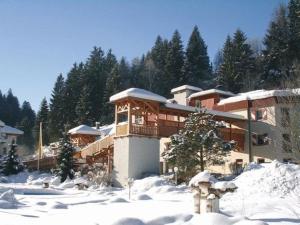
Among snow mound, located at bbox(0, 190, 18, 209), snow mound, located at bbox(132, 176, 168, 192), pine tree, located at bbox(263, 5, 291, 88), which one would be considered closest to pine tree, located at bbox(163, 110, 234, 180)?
snow mound, located at bbox(132, 176, 168, 192)

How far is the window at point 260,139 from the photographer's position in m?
32.6

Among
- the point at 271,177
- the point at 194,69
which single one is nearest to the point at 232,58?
the point at 194,69

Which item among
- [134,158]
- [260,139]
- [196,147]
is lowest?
[134,158]

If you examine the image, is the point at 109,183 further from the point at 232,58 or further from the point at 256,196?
the point at 232,58

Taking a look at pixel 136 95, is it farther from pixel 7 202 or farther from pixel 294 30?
pixel 294 30

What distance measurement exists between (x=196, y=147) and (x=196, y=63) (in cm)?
4448

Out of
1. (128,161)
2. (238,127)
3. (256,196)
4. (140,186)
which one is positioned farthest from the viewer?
(238,127)

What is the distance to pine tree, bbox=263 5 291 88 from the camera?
52.8 metres

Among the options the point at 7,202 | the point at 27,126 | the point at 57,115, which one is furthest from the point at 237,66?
the point at 7,202

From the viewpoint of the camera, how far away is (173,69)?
65.5 metres

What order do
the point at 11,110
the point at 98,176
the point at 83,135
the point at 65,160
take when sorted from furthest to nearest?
the point at 11,110
the point at 83,135
the point at 65,160
the point at 98,176

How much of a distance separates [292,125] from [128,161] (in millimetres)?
10525

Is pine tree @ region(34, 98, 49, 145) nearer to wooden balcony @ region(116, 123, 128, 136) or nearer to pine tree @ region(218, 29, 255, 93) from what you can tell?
pine tree @ region(218, 29, 255, 93)

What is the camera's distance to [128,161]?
26000mm
